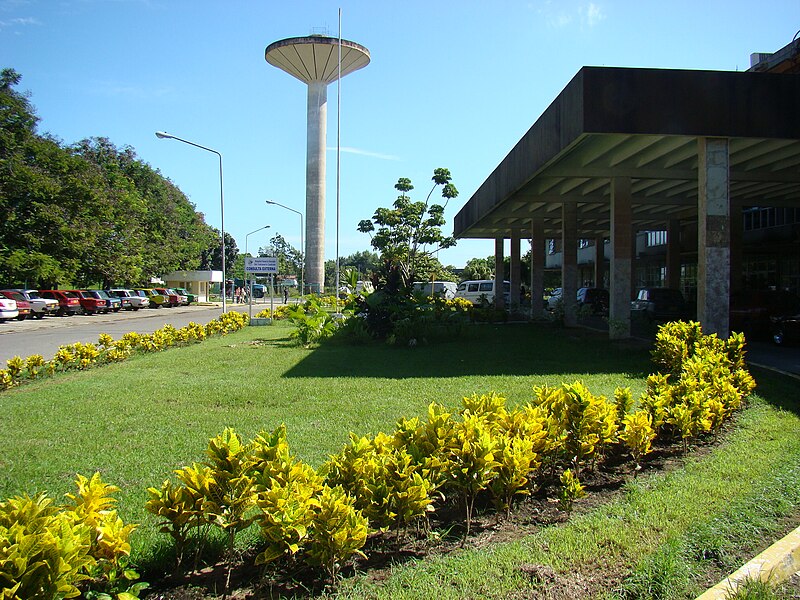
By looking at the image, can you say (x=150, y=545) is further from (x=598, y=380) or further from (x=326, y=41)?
(x=326, y=41)

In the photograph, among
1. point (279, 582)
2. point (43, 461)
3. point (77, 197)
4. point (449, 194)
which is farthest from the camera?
point (449, 194)

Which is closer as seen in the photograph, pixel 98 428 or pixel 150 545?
pixel 150 545

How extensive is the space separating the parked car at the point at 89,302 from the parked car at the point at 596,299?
30.3m

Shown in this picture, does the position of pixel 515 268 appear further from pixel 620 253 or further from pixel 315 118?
pixel 315 118

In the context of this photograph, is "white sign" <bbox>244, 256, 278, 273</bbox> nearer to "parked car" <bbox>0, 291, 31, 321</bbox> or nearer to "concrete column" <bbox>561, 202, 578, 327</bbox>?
"concrete column" <bbox>561, 202, 578, 327</bbox>

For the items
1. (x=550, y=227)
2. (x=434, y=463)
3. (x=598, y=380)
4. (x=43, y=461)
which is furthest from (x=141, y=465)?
(x=550, y=227)

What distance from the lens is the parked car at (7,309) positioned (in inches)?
1179

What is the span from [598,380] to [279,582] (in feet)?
25.8

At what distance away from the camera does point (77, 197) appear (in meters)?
39.8

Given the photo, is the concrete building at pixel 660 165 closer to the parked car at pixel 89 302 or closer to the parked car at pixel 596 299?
the parked car at pixel 596 299

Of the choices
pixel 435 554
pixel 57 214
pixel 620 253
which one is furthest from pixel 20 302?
pixel 435 554

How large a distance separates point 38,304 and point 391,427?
33679 millimetres

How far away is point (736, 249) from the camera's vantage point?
79.0 ft

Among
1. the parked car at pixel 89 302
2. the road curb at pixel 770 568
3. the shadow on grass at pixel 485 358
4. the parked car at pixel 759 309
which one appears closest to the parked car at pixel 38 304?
the parked car at pixel 89 302
